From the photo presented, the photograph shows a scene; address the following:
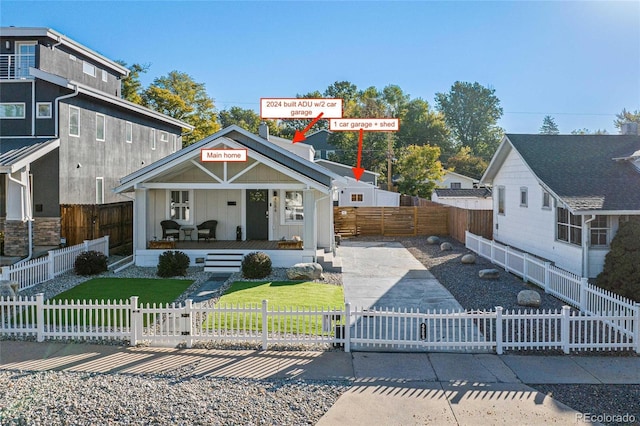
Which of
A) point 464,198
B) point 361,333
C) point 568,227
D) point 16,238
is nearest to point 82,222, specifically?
point 16,238

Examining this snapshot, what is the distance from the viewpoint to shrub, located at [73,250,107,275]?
49.0 feet

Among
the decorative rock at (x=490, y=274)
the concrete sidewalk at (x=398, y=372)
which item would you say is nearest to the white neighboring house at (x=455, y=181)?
the decorative rock at (x=490, y=274)

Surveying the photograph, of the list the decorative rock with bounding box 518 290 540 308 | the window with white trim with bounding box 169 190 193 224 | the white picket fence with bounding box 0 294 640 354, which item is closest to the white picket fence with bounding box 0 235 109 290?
the window with white trim with bounding box 169 190 193 224

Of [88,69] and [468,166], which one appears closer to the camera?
[88,69]

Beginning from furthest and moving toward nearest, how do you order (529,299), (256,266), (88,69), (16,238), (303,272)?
(88,69)
(16,238)
(256,266)
(303,272)
(529,299)

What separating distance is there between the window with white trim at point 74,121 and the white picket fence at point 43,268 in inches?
218

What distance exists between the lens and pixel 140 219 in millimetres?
16859

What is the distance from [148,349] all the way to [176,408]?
2620 mm

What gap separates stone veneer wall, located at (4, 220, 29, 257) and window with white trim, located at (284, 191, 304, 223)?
31.4 ft

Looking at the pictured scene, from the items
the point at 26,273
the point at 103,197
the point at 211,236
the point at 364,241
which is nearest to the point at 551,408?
the point at 26,273

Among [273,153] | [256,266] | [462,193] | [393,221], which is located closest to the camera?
[256,266]

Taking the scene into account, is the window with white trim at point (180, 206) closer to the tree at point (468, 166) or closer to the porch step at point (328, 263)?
the porch step at point (328, 263)

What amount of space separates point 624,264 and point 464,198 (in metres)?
26.7

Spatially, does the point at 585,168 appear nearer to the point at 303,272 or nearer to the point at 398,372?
the point at 303,272
